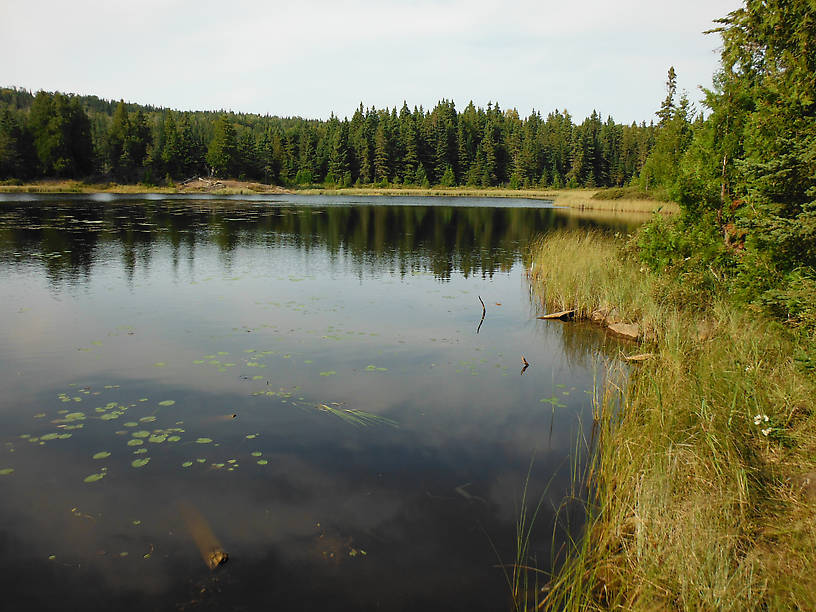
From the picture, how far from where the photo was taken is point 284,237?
32.0 m

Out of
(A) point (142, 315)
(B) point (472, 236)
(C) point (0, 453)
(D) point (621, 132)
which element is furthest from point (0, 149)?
(D) point (621, 132)

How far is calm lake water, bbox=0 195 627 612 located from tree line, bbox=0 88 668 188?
9558cm

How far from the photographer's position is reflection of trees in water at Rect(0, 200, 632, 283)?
2348 cm

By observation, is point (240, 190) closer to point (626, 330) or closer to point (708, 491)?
point (626, 330)

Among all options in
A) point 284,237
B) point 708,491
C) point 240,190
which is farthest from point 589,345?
point 240,190

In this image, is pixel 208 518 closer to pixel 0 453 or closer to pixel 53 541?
pixel 53 541

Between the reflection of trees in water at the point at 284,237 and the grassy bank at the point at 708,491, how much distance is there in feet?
46.6

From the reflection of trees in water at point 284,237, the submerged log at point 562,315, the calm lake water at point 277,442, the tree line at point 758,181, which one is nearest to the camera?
the calm lake water at point 277,442

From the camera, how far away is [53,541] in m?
5.54

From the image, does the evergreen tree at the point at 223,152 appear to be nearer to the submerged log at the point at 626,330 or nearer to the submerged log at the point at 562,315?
the submerged log at the point at 562,315

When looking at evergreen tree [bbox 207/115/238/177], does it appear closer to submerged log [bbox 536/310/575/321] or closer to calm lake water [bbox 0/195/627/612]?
calm lake water [bbox 0/195/627/612]

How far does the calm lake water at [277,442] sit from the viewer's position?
523cm

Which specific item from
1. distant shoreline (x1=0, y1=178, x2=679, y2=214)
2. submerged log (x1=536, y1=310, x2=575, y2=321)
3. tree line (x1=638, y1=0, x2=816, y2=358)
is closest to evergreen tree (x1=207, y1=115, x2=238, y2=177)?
distant shoreline (x1=0, y1=178, x2=679, y2=214)

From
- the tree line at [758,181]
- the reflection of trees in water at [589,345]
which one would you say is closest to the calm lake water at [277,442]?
the reflection of trees in water at [589,345]
